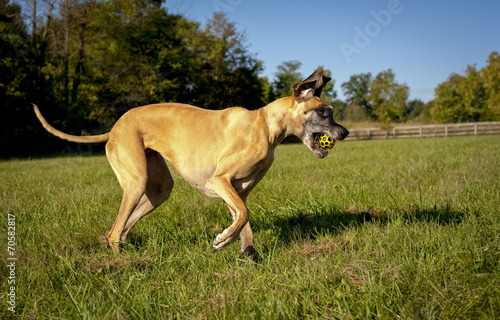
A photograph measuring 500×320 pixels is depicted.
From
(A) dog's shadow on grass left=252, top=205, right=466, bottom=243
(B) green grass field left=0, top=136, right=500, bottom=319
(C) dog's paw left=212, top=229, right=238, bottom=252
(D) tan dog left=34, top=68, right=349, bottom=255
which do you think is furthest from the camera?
(A) dog's shadow on grass left=252, top=205, right=466, bottom=243

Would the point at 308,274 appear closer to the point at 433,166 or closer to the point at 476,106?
the point at 433,166

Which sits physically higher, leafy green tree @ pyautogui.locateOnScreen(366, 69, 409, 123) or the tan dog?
leafy green tree @ pyautogui.locateOnScreen(366, 69, 409, 123)

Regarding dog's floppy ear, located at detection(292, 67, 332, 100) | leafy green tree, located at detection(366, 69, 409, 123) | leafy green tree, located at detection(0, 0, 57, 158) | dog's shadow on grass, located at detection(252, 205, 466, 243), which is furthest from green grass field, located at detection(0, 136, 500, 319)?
leafy green tree, located at detection(366, 69, 409, 123)

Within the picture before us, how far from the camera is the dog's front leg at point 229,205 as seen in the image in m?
3.20

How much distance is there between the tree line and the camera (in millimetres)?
19250

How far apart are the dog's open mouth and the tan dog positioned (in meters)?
0.01

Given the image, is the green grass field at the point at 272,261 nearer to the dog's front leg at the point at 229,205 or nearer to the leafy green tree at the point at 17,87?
the dog's front leg at the point at 229,205

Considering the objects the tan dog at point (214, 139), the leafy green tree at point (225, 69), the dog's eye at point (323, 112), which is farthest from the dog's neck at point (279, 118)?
the leafy green tree at point (225, 69)

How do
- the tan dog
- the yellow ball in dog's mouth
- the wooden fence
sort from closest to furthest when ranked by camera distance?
the tan dog < the yellow ball in dog's mouth < the wooden fence

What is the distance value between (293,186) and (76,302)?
15.6 feet

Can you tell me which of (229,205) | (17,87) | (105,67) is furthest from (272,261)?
(105,67)

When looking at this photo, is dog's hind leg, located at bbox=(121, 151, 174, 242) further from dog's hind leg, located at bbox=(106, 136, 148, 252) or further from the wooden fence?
the wooden fence

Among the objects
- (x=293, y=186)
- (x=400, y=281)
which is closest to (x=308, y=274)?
(x=400, y=281)

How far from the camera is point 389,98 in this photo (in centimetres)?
5809
